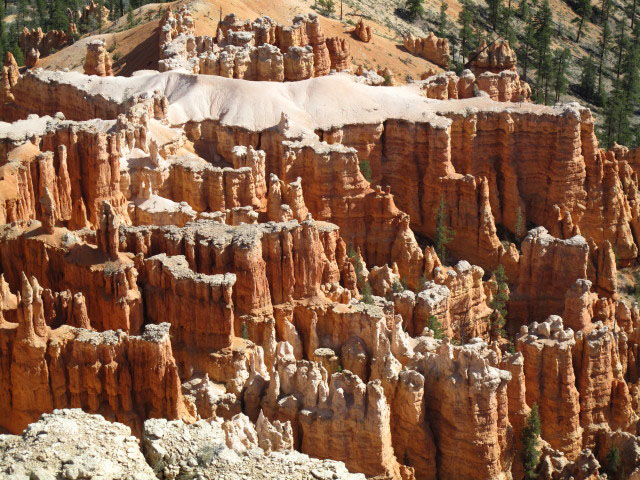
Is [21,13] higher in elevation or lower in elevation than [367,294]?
higher

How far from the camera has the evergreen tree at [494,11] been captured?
134250mm

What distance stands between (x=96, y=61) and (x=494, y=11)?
4791 cm

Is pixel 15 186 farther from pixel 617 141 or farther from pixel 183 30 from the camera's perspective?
pixel 617 141

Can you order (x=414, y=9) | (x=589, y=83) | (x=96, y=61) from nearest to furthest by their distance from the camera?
1. (x=96, y=61)
2. (x=589, y=83)
3. (x=414, y=9)

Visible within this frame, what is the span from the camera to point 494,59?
110812 millimetres

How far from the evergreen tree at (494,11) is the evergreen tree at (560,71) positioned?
256 inches

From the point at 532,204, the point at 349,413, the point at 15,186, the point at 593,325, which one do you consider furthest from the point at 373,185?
the point at 349,413

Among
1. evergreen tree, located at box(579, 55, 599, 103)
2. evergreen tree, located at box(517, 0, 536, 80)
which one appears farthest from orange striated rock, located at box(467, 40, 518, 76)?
evergreen tree, located at box(579, 55, 599, 103)

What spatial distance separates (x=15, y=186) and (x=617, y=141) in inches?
2215

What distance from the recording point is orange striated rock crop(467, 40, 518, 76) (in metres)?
110

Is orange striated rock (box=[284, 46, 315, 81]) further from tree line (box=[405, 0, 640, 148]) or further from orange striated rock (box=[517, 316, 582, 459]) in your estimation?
orange striated rock (box=[517, 316, 582, 459])

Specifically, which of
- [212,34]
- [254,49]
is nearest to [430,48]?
[212,34]

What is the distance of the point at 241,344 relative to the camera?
186 feet

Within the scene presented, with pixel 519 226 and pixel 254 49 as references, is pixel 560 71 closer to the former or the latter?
pixel 254 49
